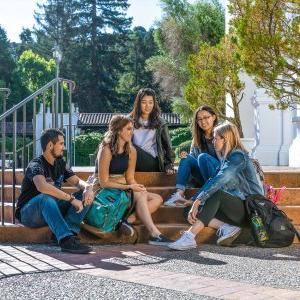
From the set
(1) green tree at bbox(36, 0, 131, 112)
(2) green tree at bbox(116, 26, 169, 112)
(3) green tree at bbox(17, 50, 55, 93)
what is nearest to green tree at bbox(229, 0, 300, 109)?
(2) green tree at bbox(116, 26, 169, 112)

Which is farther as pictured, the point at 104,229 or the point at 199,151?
the point at 199,151

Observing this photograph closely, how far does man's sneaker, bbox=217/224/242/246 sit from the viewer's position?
21.5ft

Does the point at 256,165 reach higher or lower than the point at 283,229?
higher

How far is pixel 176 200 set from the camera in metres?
7.07

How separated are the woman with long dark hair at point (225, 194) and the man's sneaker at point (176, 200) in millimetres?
506

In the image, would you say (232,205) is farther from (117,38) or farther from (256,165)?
(117,38)

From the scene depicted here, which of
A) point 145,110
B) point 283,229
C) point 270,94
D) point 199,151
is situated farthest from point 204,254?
point 270,94

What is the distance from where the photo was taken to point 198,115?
7426 mm

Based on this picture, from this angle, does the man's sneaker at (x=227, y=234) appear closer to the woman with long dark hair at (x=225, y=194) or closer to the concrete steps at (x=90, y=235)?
the woman with long dark hair at (x=225, y=194)

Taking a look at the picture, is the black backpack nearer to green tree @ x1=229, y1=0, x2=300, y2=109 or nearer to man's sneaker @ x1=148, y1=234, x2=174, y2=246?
man's sneaker @ x1=148, y1=234, x2=174, y2=246

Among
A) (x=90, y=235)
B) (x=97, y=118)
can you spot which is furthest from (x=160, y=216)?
(x=97, y=118)

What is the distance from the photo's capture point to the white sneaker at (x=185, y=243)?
6.27m

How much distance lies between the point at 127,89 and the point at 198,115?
5500 cm

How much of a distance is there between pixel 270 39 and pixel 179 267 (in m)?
5.82
